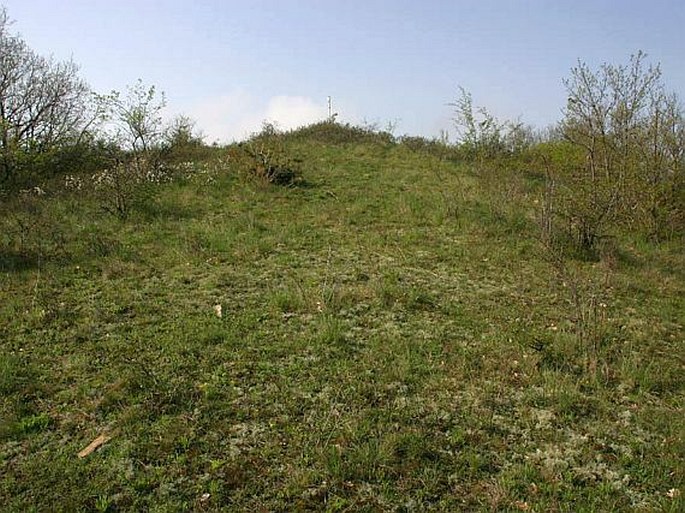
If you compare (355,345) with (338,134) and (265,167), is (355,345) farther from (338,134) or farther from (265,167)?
(338,134)

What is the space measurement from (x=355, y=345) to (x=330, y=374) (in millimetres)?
637

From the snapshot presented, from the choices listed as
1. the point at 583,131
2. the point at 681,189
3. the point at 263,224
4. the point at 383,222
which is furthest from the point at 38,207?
the point at 681,189

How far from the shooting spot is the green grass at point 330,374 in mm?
3260

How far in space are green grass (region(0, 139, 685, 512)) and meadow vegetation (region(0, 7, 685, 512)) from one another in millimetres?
21

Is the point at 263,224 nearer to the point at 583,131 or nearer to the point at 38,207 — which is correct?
the point at 38,207

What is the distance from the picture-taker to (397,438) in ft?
11.9

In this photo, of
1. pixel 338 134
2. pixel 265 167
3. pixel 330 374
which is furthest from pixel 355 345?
pixel 338 134

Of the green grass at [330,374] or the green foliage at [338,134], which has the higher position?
the green foliage at [338,134]

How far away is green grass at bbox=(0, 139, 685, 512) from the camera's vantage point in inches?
128

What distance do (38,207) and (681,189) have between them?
12.5 metres

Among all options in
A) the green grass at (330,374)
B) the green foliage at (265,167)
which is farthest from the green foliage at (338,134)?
the green grass at (330,374)

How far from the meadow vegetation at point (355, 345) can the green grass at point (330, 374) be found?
0.02 meters

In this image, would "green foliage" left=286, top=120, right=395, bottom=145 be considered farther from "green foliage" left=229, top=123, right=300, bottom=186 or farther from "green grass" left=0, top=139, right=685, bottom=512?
"green grass" left=0, top=139, right=685, bottom=512

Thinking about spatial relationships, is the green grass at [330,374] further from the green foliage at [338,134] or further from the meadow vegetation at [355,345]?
the green foliage at [338,134]
